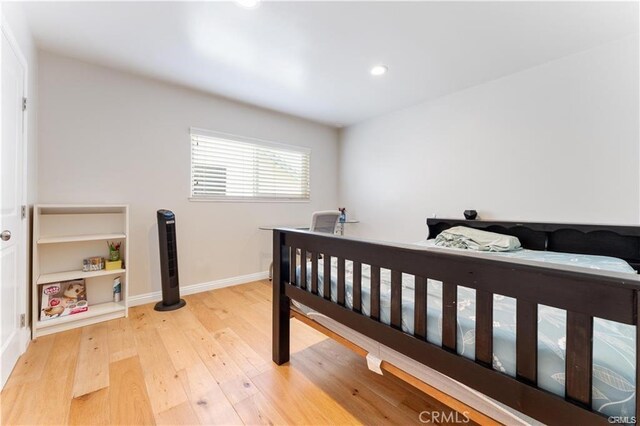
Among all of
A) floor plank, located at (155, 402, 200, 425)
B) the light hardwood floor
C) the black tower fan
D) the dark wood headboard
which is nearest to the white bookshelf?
the light hardwood floor

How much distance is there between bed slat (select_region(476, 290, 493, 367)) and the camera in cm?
84

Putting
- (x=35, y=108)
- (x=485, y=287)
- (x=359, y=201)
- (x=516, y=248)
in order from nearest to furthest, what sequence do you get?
(x=485, y=287) < (x=35, y=108) < (x=516, y=248) < (x=359, y=201)

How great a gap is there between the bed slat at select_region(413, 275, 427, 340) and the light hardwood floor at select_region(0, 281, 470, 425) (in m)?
0.63

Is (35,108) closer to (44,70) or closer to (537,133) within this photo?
(44,70)

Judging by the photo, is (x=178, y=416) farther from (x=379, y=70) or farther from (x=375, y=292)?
(x=379, y=70)

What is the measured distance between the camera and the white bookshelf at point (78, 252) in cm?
214

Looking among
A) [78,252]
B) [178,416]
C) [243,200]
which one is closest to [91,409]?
[178,416]

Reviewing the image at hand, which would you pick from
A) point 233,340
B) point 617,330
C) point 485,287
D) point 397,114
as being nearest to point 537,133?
point 397,114

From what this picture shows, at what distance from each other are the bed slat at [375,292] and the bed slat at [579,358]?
2.01 feet

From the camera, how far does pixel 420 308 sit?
40.0 inches

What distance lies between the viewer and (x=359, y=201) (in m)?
4.26

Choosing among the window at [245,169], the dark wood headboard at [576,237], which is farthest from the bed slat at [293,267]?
the dark wood headboard at [576,237]

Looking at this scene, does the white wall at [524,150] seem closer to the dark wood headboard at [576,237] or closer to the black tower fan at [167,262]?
the dark wood headboard at [576,237]

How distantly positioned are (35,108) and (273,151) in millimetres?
2321
